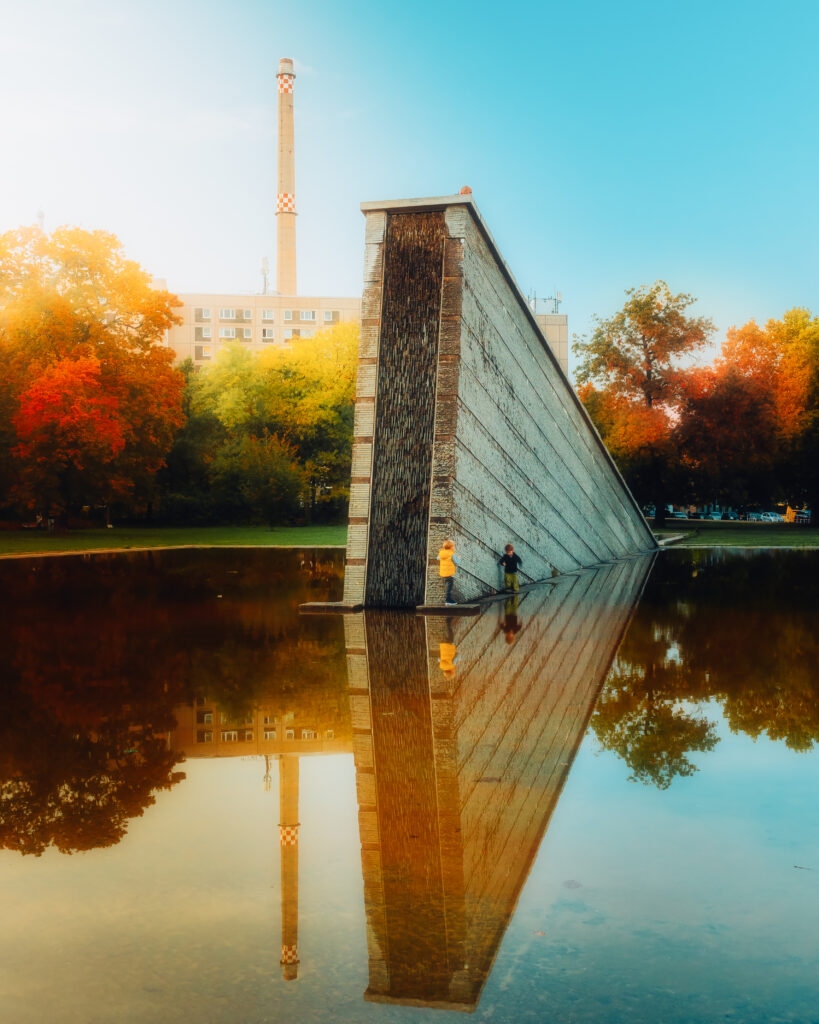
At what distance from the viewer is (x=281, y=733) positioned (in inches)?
275

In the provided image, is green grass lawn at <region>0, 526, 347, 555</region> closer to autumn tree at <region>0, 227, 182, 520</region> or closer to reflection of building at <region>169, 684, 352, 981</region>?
autumn tree at <region>0, 227, 182, 520</region>

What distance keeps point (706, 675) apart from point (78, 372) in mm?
30860

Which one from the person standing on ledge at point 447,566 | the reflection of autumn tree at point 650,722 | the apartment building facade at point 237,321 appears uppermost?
the apartment building facade at point 237,321

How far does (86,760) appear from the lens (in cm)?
632

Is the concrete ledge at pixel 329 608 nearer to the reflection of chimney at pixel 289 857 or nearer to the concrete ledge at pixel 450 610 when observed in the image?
the concrete ledge at pixel 450 610

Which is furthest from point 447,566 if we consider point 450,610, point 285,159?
point 285,159

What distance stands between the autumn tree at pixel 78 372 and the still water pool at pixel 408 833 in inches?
1059

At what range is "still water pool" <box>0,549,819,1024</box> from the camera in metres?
3.29

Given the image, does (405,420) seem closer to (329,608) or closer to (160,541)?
(329,608)

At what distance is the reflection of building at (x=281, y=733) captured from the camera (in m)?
5.75

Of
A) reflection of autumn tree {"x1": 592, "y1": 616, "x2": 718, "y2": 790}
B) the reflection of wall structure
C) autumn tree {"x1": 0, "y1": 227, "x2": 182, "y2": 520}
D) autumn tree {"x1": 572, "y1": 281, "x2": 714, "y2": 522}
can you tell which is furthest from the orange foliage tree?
reflection of autumn tree {"x1": 592, "y1": 616, "x2": 718, "y2": 790}

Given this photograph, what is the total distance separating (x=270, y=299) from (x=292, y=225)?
1932cm

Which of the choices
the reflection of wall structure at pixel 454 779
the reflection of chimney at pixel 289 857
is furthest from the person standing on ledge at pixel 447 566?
the reflection of chimney at pixel 289 857

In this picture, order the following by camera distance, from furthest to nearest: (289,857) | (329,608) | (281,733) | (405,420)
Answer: (405,420) → (329,608) → (281,733) → (289,857)
